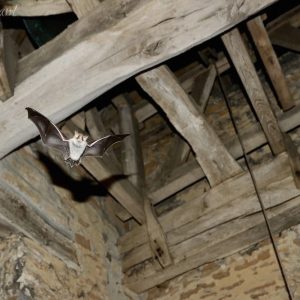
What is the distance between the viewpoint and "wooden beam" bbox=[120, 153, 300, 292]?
8.27 ft

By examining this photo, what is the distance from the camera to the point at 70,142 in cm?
184

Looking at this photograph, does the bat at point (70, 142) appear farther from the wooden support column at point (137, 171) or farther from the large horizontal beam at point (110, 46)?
the wooden support column at point (137, 171)

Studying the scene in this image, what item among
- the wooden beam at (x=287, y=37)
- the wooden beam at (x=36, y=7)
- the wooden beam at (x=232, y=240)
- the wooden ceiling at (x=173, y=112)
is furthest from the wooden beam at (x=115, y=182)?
the wooden beam at (x=287, y=37)

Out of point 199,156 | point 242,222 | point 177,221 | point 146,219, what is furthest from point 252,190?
point 146,219

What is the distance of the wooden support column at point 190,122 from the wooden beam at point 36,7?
62cm

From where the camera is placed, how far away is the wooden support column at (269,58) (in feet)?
7.87

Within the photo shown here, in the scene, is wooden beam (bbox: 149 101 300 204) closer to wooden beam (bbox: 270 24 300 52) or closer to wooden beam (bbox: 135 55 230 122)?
wooden beam (bbox: 270 24 300 52)

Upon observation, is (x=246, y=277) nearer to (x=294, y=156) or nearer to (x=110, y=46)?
(x=294, y=156)

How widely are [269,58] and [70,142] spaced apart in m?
1.57

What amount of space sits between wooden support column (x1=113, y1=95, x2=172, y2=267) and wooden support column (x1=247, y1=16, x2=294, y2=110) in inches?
49.9

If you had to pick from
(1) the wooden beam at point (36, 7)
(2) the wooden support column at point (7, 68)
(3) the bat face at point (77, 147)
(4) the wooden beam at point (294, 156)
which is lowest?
(4) the wooden beam at point (294, 156)

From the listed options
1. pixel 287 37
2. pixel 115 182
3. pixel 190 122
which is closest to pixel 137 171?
pixel 115 182

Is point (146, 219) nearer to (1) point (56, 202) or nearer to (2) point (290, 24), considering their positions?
(1) point (56, 202)

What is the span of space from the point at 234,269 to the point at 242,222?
0.34 meters
